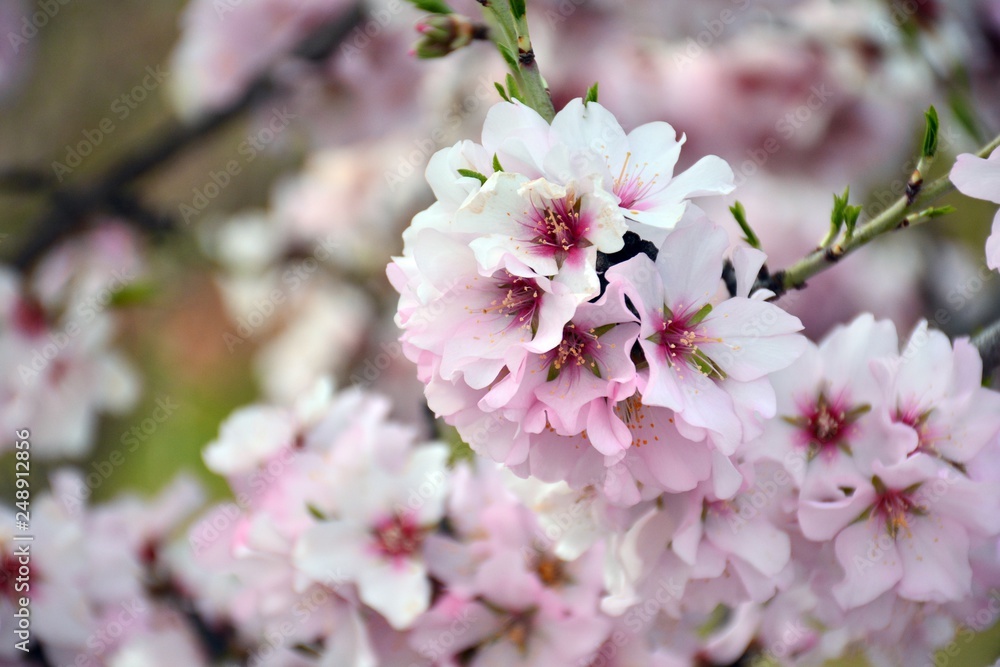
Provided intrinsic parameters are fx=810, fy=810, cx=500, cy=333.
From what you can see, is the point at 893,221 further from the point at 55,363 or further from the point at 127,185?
the point at 127,185

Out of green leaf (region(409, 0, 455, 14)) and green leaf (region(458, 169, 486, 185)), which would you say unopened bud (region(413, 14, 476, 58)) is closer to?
green leaf (region(409, 0, 455, 14))

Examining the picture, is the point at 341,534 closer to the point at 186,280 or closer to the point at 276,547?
the point at 276,547

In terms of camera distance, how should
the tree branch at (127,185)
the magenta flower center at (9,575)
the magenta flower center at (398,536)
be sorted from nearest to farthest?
the magenta flower center at (398,536)
the magenta flower center at (9,575)
the tree branch at (127,185)

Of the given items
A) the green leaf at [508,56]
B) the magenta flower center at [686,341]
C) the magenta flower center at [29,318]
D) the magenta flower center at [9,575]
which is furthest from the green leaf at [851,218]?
the magenta flower center at [29,318]

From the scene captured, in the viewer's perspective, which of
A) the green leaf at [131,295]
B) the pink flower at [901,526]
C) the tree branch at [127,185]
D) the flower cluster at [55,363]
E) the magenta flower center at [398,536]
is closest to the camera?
the pink flower at [901,526]

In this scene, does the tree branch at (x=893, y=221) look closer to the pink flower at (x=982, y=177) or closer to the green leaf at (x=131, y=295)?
the pink flower at (x=982, y=177)

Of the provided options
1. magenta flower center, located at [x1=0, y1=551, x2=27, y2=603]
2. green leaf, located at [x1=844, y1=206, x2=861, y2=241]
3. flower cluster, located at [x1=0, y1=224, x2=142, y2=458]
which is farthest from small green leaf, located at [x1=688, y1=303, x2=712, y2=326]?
flower cluster, located at [x1=0, y1=224, x2=142, y2=458]

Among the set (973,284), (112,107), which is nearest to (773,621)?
(973,284)
